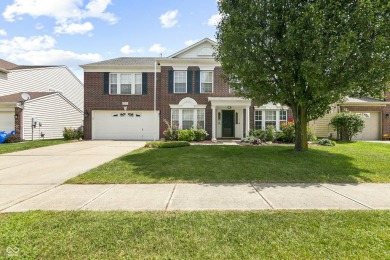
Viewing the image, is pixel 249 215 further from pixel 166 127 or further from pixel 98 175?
pixel 166 127

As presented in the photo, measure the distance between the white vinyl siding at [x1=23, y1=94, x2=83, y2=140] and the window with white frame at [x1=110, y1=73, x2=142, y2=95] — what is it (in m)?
6.05

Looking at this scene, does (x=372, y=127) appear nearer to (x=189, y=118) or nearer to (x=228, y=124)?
(x=228, y=124)

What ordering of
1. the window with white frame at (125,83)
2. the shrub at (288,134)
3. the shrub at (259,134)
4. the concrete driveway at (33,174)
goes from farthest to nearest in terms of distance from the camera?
the window with white frame at (125,83) < the shrub at (259,134) < the shrub at (288,134) < the concrete driveway at (33,174)

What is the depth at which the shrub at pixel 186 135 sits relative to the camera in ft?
50.1

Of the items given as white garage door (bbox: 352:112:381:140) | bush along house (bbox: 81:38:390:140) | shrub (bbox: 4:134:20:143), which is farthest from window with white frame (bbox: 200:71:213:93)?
shrub (bbox: 4:134:20:143)

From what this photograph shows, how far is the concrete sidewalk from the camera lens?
4.09 metres

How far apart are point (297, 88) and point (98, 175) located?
7.53 m

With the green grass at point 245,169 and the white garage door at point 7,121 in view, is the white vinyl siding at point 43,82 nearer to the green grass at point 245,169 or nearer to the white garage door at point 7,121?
the white garage door at point 7,121

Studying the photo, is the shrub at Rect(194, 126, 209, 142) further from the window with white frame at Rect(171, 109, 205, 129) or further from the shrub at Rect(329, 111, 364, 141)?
the shrub at Rect(329, 111, 364, 141)

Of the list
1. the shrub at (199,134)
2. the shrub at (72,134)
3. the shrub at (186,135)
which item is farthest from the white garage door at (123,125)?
the shrub at (199,134)

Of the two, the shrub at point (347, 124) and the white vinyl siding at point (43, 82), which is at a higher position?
the white vinyl siding at point (43, 82)

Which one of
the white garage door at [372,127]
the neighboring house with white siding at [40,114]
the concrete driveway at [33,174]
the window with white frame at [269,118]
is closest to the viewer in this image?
the concrete driveway at [33,174]

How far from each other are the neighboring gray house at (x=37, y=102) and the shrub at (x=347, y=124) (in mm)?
22954

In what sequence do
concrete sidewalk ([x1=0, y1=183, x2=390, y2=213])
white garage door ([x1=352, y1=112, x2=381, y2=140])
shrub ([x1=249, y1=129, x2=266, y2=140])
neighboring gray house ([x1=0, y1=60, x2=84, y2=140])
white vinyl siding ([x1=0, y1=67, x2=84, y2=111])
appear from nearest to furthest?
concrete sidewalk ([x1=0, y1=183, x2=390, y2=213]) < shrub ([x1=249, y1=129, x2=266, y2=140]) < neighboring gray house ([x1=0, y1=60, x2=84, y2=140]) < white garage door ([x1=352, y1=112, x2=381, y2=140]) < white vinyl siding ([x1=0, y1=67, x2=84, y2=111])
